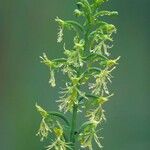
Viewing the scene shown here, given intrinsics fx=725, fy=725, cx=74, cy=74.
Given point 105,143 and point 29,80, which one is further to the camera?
point 29,80

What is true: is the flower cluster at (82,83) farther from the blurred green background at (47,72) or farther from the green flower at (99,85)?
the blurred green background at (47,72)

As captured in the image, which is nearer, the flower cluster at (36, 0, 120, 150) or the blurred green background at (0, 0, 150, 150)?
the flower cluster at (36, 0, 120, 150)

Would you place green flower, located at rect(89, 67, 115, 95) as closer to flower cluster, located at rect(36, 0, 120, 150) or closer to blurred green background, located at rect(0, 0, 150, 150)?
flower cluster, located at rect(36, 0, 120, 150)

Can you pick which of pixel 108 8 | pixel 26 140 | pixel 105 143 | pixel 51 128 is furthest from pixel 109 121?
pixel 51 128

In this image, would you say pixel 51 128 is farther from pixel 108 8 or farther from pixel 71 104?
pixel 108 8

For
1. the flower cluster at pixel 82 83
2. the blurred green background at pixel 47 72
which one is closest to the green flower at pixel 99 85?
the flower cluster at pixel 82 83

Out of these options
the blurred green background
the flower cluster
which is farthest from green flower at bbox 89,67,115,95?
the blurred green background

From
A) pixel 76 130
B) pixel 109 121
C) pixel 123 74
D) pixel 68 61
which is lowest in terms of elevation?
pixel 76 130
